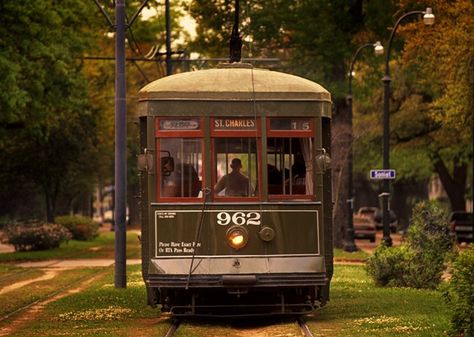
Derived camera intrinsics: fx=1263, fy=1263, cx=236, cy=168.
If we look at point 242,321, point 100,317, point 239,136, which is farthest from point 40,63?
point 239,136

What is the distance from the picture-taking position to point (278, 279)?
18.0 m

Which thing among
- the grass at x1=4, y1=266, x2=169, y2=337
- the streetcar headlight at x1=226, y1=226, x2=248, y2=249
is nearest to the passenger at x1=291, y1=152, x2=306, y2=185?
the streetcar headlight at x1=226, y1=226, x2=248, y2=249

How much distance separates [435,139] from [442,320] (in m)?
39.8

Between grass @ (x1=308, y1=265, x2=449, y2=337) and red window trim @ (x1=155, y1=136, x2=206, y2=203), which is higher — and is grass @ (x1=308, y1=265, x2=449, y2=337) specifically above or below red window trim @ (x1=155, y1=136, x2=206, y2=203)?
below

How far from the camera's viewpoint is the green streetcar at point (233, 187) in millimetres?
17984

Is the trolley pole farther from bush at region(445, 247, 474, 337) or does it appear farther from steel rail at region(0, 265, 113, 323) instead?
bush at region(445, 247, 474, 337)

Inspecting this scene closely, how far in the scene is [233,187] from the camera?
1819 centimetres

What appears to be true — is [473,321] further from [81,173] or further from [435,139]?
[81,173]

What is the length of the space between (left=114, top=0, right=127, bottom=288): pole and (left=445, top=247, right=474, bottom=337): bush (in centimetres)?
1116

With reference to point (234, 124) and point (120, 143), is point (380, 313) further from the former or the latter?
point (120, 143)

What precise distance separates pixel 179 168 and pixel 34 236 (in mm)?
33832

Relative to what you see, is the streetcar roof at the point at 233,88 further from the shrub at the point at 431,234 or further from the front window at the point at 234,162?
the shrub at the point at 431,234

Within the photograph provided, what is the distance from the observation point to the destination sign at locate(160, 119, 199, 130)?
18.2m

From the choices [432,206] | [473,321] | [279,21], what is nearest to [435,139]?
[279,21]
